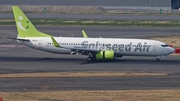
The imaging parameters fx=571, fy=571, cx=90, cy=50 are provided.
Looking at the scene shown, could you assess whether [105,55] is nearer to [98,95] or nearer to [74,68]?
[74,68]

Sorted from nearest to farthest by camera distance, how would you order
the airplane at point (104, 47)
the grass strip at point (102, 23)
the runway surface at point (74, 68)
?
the runway surface at point (74, 68)
the airplane at point (104, 47)
the grass strip at point (102, 23)

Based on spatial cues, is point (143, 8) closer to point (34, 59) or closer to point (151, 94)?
point (34, 59)

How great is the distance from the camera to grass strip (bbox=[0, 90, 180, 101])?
41.2 meters

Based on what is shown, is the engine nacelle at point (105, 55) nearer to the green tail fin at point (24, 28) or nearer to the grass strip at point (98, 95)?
the green tail fin at point (24, 28)

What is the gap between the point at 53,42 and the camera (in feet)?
223

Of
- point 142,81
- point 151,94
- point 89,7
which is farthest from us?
point 89,7

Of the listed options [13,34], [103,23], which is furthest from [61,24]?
[13,34]

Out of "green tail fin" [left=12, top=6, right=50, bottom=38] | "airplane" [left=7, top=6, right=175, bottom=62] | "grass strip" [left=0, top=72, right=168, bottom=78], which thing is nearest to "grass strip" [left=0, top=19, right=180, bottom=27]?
"green tail fin" [left=12, top=6, right=50, bottom=38]

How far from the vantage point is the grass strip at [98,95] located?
4122 cm

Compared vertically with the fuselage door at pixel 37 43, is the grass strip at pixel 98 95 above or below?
above

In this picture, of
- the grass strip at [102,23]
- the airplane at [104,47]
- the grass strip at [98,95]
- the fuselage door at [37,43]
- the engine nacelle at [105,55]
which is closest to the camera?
the grass strip at [98,95]

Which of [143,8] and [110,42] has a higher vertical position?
[110,42]

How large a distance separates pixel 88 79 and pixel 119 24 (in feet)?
215

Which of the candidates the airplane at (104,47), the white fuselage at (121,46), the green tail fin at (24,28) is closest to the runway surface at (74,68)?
the airplane at (104,47)
